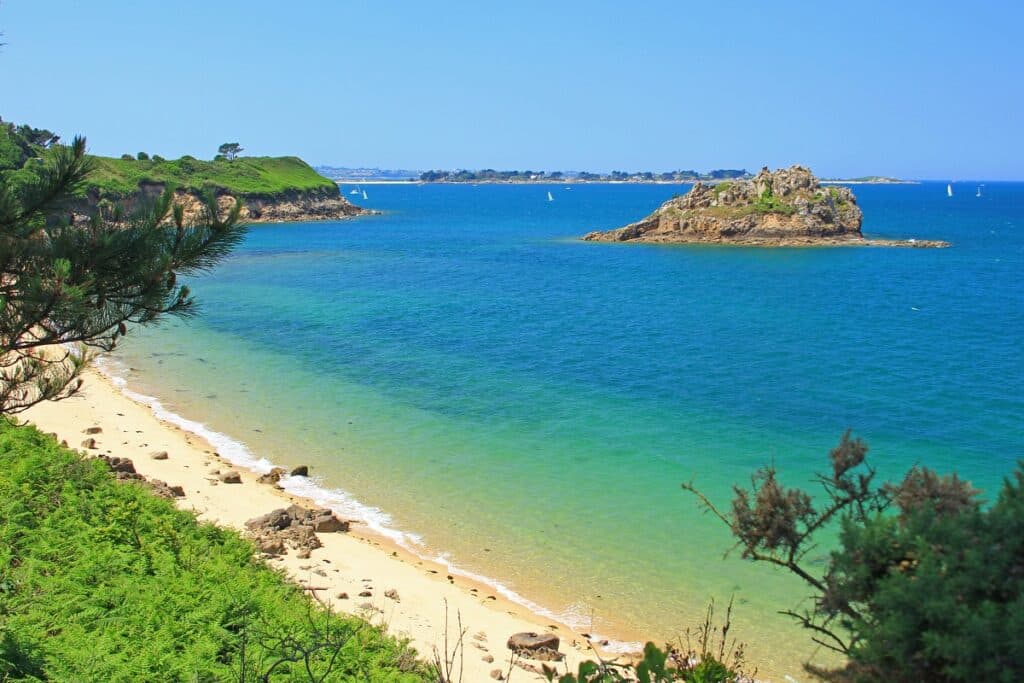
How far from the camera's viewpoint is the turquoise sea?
16.4 m

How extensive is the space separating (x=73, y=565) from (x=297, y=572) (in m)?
4.43

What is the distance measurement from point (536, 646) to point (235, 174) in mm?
129869

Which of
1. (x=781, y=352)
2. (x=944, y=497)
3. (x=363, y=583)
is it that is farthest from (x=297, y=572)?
(x=781, y=352)

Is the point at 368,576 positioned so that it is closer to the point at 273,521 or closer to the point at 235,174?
the point at 273,521

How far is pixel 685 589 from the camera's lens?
1503 cm

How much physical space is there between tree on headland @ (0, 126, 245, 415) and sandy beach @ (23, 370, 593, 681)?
2.48 m

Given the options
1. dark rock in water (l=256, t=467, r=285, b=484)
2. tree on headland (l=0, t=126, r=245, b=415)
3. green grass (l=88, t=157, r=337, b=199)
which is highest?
green grass (l=88, t=157, r=337, b=199)

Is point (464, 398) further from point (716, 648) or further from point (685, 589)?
point (716, 648)

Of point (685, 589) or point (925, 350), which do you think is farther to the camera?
point (925, 350)

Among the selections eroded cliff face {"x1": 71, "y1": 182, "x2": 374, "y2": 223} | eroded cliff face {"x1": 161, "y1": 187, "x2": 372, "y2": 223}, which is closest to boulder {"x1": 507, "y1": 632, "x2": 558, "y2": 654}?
eroded cliff face {"x1": 71, "y1": 182, "x2": 374, "y2": 223}

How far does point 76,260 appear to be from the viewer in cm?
754

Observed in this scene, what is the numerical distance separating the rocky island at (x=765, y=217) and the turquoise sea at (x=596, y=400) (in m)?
24.0

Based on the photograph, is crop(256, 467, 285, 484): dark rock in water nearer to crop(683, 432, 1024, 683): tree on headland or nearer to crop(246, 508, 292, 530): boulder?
crop(246, 508, 292, 530): boulder

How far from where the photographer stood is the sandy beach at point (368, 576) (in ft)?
41.2
